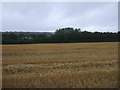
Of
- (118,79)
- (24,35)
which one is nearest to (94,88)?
(118,79)

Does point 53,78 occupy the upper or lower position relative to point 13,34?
lower

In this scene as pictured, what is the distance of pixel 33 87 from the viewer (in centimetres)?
709

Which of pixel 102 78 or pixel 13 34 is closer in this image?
pixel 102 78

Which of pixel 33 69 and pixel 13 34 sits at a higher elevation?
pixel 13 34

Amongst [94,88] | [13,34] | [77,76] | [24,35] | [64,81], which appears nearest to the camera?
[94,88]

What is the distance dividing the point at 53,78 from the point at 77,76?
3.81 feet

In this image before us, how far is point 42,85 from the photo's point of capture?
7348 millimetres

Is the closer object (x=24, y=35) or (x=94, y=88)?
(x=94, y=88)

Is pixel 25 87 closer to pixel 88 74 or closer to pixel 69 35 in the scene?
pixel 88 74

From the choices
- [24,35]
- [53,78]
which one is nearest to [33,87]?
[53,78]

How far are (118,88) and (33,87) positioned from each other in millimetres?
3299

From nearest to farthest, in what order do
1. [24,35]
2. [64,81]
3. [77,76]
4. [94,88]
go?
[94,88], [64,81], [77,76], [24,35]

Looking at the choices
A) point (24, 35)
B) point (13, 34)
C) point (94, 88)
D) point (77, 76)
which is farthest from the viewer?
point (24, 35)

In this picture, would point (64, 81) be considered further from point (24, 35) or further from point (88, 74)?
point (24, 35)
